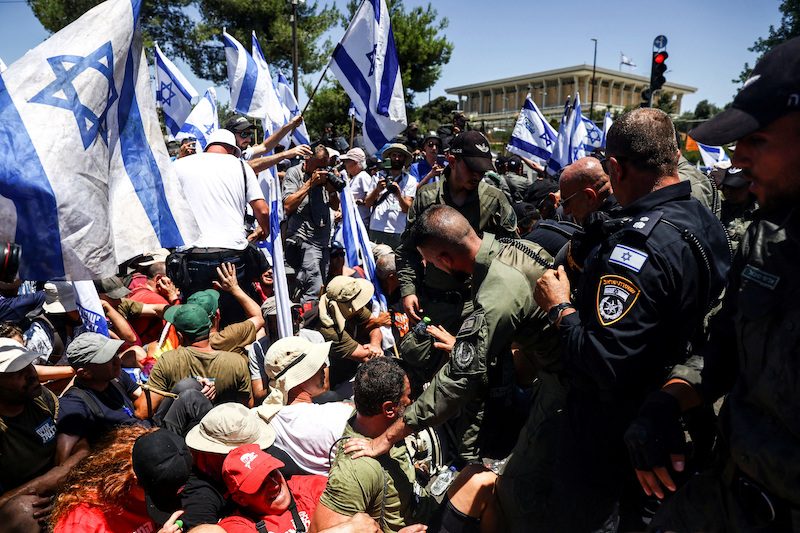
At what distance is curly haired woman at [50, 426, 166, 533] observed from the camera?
266 cm

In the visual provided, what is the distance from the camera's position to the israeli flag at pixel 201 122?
8055 mm

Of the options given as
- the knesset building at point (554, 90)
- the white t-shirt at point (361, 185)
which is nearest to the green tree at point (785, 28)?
the white t-shirt at point (361, 185)

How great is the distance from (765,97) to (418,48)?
2987 cm

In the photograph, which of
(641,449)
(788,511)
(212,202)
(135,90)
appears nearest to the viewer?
(788,511)

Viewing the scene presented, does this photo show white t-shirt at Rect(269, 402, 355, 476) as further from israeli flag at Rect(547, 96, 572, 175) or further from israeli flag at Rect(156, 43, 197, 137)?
israeli flag at Rect(547, 96, 572, 175)

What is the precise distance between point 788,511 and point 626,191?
1321mm

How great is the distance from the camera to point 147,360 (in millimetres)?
4719

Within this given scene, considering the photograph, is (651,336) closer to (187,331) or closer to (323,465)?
(323,465)

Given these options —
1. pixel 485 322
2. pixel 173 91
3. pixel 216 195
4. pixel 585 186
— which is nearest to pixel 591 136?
pixel 173 91

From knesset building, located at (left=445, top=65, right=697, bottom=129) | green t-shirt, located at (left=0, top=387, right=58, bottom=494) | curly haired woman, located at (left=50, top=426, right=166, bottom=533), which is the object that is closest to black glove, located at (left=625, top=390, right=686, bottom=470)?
curly haired woman, located at (left=50, top=426, right=166, bottom=533)

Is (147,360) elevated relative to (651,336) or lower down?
lower down

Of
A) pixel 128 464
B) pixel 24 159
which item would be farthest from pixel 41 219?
pixel 128 464

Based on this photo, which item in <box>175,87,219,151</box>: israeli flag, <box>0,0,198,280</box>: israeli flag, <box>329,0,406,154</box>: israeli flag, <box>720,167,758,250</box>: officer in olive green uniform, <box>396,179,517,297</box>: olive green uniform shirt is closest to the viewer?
<box>0,0,198,280</box>: israeli flag

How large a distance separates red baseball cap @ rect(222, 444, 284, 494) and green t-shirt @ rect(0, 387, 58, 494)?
102 centimetres
